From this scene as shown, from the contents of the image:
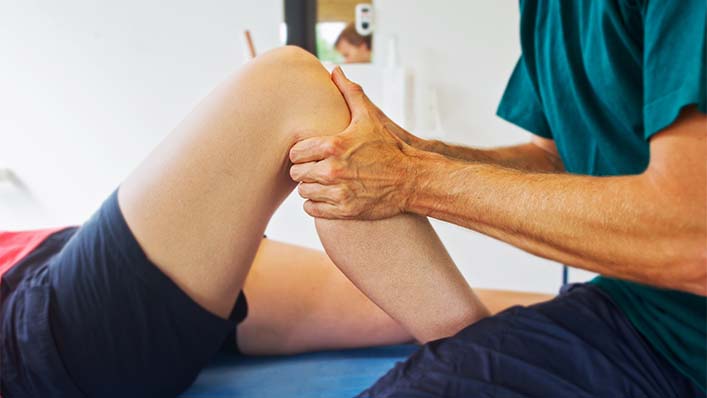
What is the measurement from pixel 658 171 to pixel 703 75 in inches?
4.0

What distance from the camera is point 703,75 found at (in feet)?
1.93

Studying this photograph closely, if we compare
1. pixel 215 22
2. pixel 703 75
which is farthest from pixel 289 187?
pixel 215 22

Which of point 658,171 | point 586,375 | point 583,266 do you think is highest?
point 658,171

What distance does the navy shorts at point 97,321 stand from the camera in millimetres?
742

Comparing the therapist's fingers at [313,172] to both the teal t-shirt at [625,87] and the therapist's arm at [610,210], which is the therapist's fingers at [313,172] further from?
the teal t-shirt at [625,87]

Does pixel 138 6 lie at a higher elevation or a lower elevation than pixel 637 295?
higher

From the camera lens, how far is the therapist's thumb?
2.49ft

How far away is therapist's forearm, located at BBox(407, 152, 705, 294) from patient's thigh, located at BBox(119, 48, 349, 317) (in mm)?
167

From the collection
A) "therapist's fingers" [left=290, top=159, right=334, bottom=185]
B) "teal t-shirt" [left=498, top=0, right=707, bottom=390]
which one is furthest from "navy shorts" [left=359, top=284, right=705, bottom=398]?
"therapist's fingers" [left=290, top=159, right=334, bottom=185]

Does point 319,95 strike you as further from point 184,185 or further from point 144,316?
point 144,316

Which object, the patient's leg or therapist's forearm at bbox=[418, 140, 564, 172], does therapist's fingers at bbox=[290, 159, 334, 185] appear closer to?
the patient's leg

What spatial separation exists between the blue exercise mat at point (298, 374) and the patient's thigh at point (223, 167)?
0.26 m

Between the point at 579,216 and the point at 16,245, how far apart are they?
33.4 inches

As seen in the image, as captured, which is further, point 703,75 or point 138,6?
point 138,6
